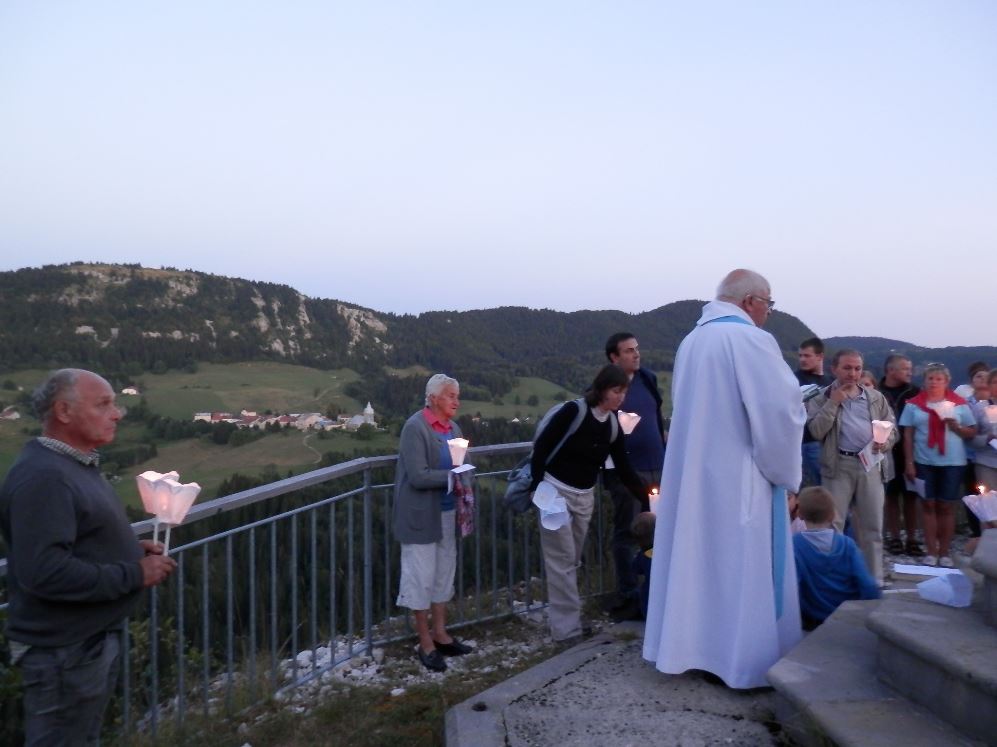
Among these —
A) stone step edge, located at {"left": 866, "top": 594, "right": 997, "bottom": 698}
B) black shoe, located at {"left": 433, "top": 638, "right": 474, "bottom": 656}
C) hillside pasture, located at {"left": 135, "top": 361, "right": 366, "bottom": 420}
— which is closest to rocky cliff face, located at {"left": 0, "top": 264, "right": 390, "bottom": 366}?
hillside pasture, located at {"left": 135, "top": 361, "right": 366, "bottom": 420}

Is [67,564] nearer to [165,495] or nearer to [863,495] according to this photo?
[165,495]

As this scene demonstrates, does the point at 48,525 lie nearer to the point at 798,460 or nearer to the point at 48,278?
the point at 798,460

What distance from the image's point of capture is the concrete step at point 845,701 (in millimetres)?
2713

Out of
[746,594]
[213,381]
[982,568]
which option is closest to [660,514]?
[746,594]

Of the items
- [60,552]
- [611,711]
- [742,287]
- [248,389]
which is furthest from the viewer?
[248,389]

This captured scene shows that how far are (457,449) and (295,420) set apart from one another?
30.9ft

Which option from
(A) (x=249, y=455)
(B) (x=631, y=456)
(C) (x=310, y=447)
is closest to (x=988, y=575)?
(B) (x=631, y=456)

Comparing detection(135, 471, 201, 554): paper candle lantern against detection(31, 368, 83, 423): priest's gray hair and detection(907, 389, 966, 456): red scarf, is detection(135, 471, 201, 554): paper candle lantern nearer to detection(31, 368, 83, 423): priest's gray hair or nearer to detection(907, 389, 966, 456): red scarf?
detection(31, 368, 83, 423): priest's gray hair

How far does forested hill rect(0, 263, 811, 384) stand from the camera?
926 inches

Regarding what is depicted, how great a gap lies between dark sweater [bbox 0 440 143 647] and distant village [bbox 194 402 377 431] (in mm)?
6108

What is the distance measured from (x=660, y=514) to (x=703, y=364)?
764mm

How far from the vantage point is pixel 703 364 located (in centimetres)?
370

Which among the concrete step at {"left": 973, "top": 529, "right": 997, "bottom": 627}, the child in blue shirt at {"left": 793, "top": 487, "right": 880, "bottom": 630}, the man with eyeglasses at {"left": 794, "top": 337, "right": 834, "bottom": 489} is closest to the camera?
the concrete step at {"left": 973, "top": 529, "right": 997, "bottom": 627}

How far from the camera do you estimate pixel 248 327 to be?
104 feet
